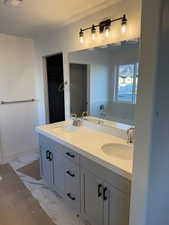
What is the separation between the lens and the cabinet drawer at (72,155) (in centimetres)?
163

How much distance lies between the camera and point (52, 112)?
A: 397cm

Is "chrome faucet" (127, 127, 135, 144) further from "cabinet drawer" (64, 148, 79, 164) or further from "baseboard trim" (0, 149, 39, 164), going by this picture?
"baseboard trim" (0, 149, 39, 164)

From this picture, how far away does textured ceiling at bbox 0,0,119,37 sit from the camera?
1688mm

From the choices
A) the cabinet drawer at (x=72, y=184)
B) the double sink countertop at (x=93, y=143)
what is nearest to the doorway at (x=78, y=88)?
the double sink countertop at (x=93, y=143)

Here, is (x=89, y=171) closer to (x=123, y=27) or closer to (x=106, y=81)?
(x=106, y=81)

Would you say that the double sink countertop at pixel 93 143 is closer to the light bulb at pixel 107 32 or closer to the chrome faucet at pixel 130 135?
the chrome faucet at pixel 130 135

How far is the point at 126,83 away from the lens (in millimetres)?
1835

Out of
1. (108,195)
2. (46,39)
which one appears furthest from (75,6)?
(108,195)

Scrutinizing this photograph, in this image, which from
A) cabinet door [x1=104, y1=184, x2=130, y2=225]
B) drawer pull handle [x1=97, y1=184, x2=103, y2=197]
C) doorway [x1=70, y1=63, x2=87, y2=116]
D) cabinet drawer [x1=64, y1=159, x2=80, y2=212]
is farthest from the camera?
doorway [x1=70, y1=63, x2=87, y2=116]

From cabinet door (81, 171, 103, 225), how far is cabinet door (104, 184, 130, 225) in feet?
0.24

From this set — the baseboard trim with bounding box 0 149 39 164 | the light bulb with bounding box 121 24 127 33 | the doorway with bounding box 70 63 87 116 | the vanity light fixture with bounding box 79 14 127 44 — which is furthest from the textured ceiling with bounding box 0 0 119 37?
the baseboard trim with bounding box 0 149 39 164

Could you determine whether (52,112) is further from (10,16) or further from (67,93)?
(10,16)

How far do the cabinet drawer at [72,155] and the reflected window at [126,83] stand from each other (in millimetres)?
832

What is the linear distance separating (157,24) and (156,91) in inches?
11.9
